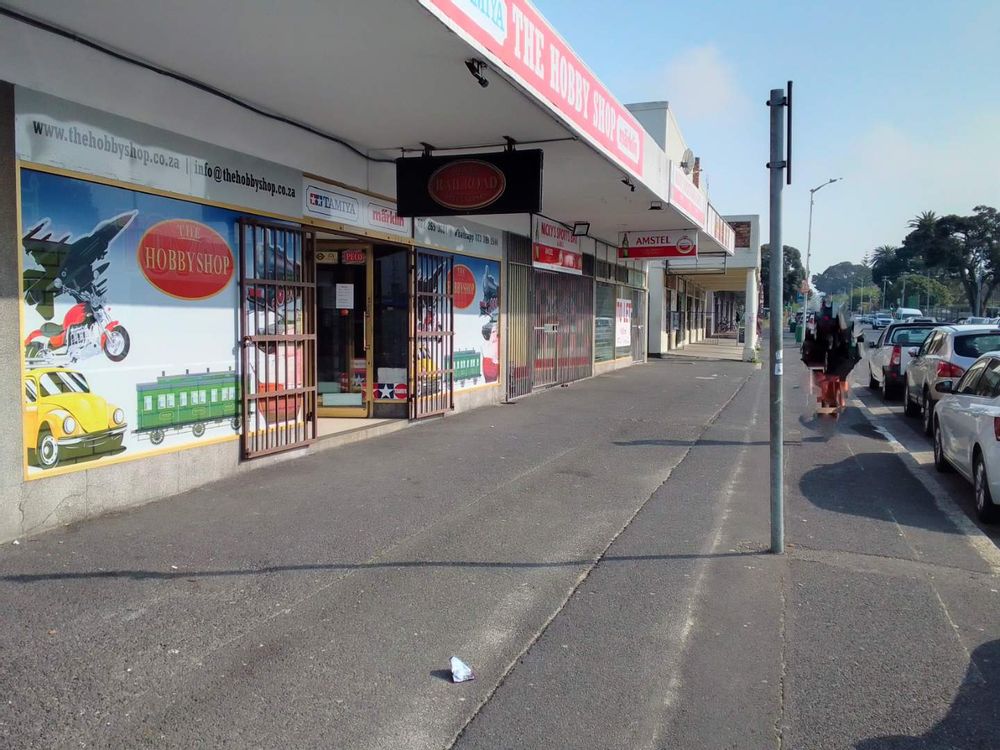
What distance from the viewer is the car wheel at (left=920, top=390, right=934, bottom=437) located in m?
11.3

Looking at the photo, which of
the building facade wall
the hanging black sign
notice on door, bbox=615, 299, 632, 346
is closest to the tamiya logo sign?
the building facade wall

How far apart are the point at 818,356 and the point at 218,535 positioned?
32.2 ft

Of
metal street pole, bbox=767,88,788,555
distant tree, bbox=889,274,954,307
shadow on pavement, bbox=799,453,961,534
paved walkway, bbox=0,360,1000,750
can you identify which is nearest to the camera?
paved walkway, bbox=0,360,1000,750

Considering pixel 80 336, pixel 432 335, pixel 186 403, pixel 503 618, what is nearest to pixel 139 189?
pixel 80 336

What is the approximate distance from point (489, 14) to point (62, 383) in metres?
4.39

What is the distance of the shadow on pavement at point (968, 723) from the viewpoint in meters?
3.30

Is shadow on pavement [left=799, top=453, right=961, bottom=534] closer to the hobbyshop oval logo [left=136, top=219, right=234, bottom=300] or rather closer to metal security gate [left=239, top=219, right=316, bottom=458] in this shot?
metal security gate [left=239, top=219, right=316, bottom=458]

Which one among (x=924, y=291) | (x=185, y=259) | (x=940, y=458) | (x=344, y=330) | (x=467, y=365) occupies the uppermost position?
(x=924, y=291)

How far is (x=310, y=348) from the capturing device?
8.80 meters

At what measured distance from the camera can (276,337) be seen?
26.8 feet

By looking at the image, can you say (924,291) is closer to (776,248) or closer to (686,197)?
(686,197)

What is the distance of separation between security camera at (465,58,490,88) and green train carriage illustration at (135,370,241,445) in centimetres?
370

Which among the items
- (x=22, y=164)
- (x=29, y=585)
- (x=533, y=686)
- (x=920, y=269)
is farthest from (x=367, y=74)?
(x=920, y=269)

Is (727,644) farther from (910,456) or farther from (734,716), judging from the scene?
(910,456)
